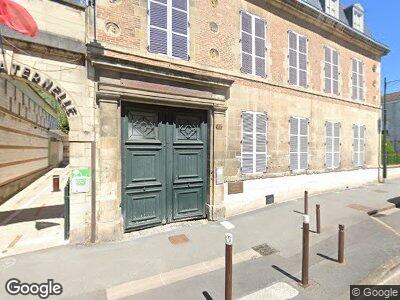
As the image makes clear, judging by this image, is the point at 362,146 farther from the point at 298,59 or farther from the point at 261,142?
the point at 261,142

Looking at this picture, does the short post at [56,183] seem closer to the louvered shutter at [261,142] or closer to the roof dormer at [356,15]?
the louvered shutter at [261,142]

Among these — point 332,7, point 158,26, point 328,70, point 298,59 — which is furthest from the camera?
point 332,7

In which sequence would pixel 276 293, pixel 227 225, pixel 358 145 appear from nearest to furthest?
1. pixel 276 293
2. pixel 227 225
3. pixel 358 145

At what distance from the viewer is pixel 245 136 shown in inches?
324

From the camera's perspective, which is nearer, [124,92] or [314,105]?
[124,92]

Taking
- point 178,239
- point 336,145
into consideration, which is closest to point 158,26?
point 178,239

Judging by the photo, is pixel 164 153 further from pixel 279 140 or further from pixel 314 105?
pixel 314 105

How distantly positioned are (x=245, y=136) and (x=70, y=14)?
18.7ft

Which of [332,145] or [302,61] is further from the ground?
[302,61]

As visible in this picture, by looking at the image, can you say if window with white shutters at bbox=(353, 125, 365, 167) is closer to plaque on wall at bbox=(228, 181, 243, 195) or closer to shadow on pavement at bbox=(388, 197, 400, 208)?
shadow on pavement at bbox=(388, 197, 400, 208)

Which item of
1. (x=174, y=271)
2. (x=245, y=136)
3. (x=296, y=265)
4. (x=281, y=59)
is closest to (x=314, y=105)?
(x=281, y=59)

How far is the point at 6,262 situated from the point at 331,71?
12.7m

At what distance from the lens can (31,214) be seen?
743 cm

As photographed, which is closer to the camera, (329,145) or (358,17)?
(329,145)
